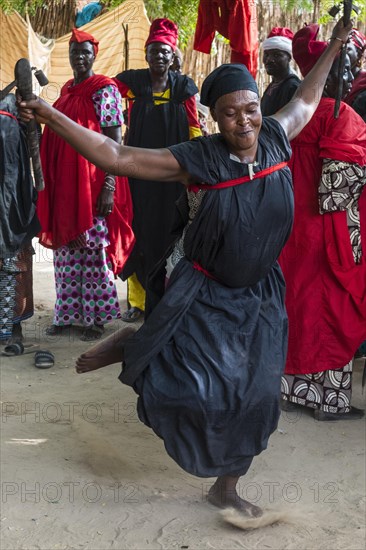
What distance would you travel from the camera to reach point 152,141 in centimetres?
576

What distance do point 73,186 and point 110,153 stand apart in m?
2.61

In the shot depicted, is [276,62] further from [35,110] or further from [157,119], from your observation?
[35,110]

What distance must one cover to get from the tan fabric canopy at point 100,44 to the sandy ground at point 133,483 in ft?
23.1

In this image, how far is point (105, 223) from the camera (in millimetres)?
5402

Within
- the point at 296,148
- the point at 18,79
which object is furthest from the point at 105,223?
the point at 18,79

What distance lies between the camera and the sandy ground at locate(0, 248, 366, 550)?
292 cm

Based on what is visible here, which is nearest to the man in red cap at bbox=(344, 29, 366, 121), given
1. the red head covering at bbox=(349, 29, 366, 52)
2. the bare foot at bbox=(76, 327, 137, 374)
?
the red head covering at bbox=(349, 29, 366, 52)

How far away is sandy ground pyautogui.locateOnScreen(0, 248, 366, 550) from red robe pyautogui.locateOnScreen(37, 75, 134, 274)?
129 cm

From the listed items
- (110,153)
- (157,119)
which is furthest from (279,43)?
(110,153)

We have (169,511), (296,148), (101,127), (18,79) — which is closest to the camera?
(18,79)

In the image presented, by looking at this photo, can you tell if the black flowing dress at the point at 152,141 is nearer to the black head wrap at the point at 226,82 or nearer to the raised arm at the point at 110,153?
the black head wrap at the point at 226,82

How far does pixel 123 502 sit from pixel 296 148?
7.05ft

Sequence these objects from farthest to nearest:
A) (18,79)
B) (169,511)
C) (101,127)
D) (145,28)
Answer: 1. (145,28)
2. (101,127)
3. (169,511)
4. (18,79)

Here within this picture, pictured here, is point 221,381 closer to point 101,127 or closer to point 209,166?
point 209,166
